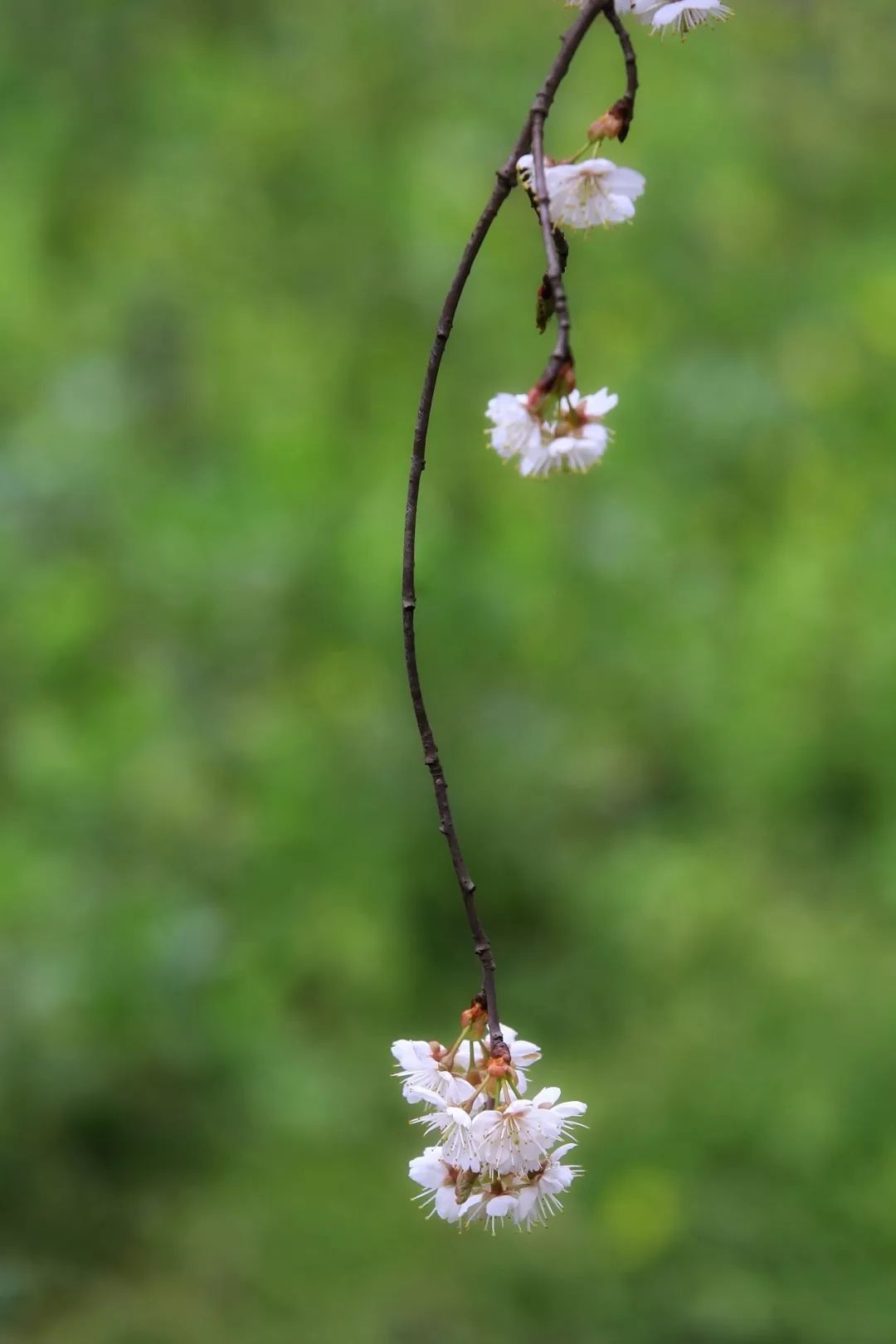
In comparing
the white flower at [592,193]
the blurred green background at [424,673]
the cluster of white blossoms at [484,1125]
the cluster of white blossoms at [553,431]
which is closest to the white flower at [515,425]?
the cluster of white blossoms at [553,431]

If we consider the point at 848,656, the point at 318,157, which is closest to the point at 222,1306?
the point at 848,656

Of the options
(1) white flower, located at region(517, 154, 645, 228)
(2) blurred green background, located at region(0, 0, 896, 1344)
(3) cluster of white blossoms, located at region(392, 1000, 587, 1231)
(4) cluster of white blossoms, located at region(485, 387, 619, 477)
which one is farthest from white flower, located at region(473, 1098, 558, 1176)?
(2) blurred green background, located at region(0, 0, 896, 1344)

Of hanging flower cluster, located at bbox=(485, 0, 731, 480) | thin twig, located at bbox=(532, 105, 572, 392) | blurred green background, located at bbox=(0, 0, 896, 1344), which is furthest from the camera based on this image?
blurred green background, located at bbox=(0, 0, 896, 1344)

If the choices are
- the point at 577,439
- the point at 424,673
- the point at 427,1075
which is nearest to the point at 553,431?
the point at 577,439

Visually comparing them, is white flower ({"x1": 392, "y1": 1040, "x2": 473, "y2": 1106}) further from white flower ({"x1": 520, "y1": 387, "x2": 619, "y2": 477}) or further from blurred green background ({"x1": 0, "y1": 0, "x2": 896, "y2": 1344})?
blurred green background ({"x1": 0, "y1": 0, "x2": 896, "y2": 1344})

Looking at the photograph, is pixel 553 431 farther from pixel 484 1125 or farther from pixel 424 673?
pixel 424 673

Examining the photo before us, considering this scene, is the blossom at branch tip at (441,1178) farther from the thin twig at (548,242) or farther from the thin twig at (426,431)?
the thin twig at (548,242)
